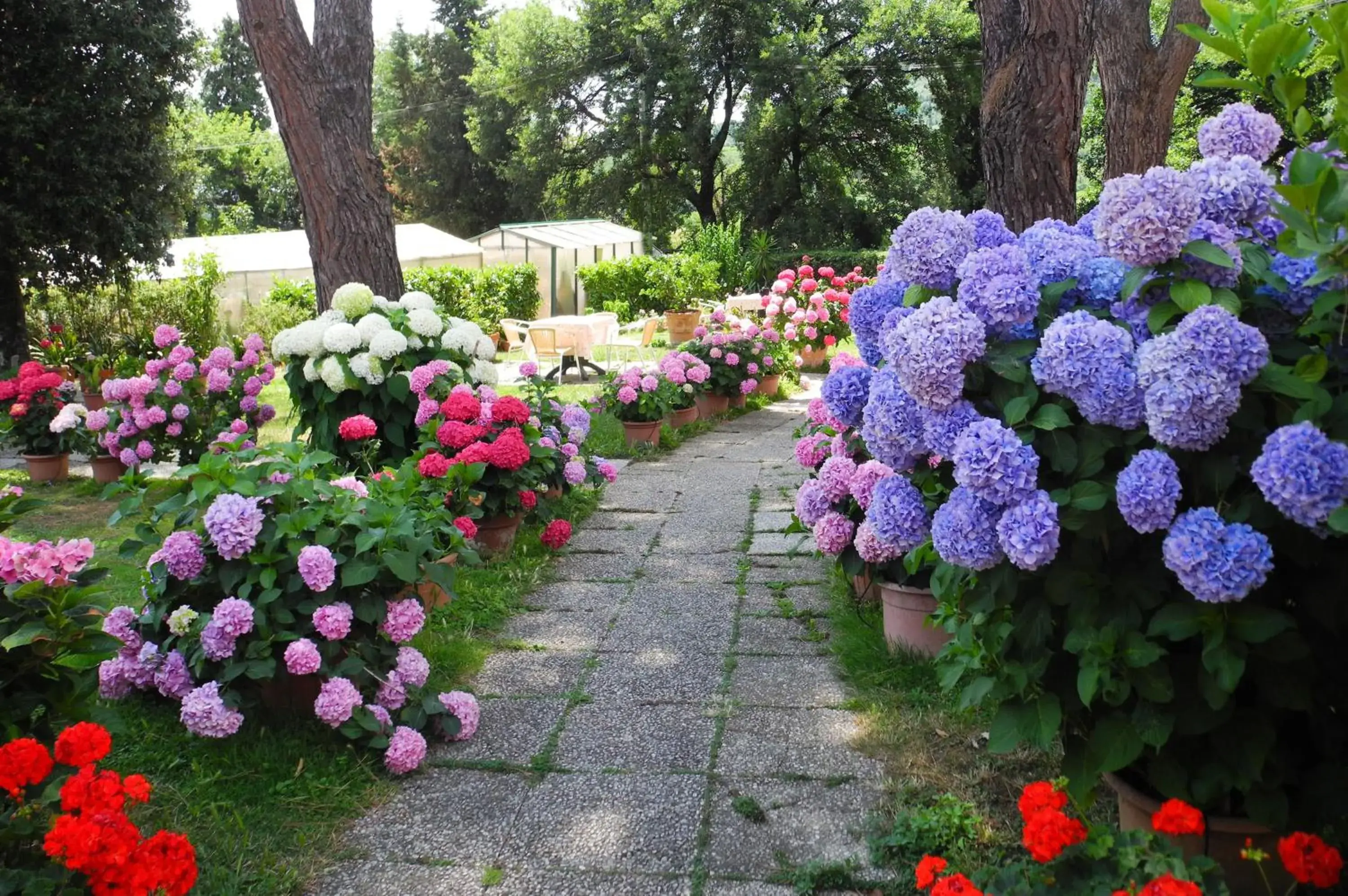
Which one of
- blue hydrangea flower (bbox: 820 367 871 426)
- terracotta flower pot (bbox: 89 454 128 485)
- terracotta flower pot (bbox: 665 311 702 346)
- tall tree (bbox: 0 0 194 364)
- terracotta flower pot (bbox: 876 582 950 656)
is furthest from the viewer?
terracotta flower pot (bbox: 665 311 702 346)

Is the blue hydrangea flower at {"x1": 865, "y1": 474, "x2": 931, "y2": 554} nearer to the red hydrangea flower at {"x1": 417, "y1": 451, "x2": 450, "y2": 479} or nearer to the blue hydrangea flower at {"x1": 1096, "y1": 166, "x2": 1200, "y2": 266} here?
the blue hydrangea flower at {"x1": 1096, "y1": 166, "x2": 1200, "y2": 266}

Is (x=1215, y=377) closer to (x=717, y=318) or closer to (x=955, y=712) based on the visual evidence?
(x=955, y=712)

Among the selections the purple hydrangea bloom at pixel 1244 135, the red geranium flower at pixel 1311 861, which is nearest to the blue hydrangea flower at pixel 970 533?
the red geranium flower at pixel 1311 861

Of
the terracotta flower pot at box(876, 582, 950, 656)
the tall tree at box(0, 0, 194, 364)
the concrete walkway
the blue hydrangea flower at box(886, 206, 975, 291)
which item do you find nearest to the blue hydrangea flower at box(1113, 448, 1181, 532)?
the blue hydrangea flower at box(886, 206, 975, 291)

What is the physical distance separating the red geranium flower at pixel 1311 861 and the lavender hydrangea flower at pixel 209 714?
225 centimetres

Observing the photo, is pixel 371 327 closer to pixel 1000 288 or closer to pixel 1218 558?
pixel 1000 288

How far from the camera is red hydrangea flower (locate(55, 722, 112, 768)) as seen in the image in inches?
73.2

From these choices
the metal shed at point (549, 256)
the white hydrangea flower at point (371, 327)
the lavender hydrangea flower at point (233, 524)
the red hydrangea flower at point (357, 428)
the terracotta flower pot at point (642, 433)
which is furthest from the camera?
the metal shed at point (549, 256)

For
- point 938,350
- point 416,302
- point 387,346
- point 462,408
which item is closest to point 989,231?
point 938,350

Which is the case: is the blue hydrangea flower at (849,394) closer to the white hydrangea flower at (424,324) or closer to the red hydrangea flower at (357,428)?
the red hydrangea flower at (357,428)

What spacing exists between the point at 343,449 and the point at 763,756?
2.94m

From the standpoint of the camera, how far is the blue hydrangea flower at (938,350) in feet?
5.92

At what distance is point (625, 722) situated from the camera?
9.86 ft

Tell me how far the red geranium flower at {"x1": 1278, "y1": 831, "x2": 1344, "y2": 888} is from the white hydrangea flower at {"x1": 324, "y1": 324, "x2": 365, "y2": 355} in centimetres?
423
